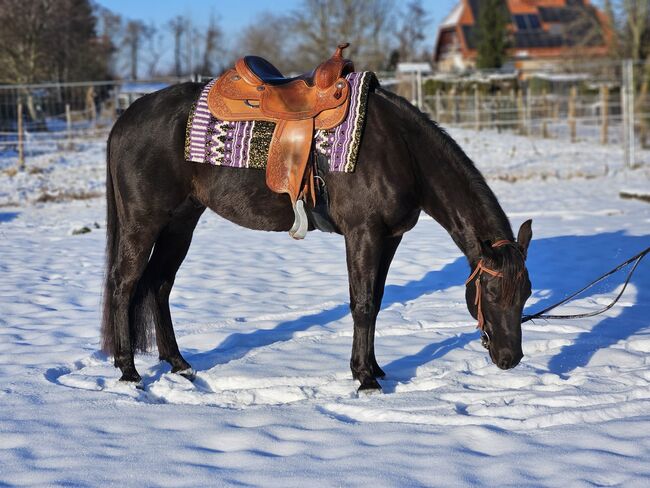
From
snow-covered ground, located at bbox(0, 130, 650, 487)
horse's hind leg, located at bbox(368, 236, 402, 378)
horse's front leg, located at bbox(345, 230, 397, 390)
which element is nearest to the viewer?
snow-covered ground, located at bbox(0, 130, 650, 487)

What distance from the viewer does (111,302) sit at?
4.11m

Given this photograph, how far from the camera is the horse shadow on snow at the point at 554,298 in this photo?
436cm


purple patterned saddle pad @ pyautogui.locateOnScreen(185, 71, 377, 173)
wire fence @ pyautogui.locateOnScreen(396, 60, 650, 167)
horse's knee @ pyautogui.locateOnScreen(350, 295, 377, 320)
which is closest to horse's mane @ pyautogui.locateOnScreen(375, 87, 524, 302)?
purple patterned saddle pad @ pyautogui.locateOnScreen(185, 71, 377, 173)

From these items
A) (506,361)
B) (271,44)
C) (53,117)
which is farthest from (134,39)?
(506,361)

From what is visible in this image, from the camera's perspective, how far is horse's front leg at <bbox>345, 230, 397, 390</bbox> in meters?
3.76

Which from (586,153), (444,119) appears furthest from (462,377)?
(444,119)

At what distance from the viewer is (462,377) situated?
13.0 ft

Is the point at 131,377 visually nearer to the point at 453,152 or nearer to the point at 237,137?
the point at 237,137

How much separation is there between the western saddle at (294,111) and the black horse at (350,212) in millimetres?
134

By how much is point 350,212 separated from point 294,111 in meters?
0.61

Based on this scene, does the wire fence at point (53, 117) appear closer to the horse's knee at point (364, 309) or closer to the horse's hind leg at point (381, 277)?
the horse's hind leg at point (381, 277)

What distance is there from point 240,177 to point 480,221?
127cm

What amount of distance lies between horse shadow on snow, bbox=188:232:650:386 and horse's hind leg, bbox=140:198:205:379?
205 millimetres

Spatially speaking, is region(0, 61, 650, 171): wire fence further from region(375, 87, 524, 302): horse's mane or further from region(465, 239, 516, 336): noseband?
region(465, 239, 516, 336): noseband
